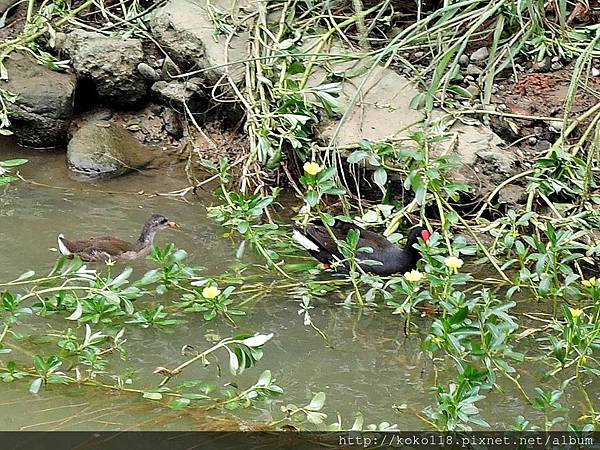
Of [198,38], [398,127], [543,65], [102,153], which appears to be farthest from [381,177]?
[198,38]

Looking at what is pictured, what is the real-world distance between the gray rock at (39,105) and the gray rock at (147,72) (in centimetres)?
55

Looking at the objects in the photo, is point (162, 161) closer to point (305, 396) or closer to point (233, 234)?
point (233, 234)

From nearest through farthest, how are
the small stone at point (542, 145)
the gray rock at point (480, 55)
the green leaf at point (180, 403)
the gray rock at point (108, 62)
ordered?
the green leaf at point (180, 403) → the small stone at point (542, 145) → the gray rock at point (480, 55) → the gray rock at point (108, 62)

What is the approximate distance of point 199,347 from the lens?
4859 mm

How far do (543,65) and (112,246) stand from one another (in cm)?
351

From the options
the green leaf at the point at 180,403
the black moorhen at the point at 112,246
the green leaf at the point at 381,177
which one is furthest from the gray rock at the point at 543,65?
the green leaf at the point at 180,403

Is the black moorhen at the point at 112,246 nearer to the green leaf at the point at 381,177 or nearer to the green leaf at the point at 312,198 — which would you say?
the green leaf at the point at 312,198

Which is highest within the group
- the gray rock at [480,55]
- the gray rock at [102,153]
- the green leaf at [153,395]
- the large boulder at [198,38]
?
the green leaf at [153,395]

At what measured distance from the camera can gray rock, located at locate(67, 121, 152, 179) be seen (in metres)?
7.26

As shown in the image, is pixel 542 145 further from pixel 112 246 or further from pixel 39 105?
pixel 39 105

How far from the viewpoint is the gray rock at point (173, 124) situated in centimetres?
799

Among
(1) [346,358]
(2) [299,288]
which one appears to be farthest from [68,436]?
(2) [299,288]

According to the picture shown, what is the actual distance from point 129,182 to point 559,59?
3283 mm

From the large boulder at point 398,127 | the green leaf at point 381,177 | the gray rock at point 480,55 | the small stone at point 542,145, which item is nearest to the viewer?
the green leaf at point 381,177
